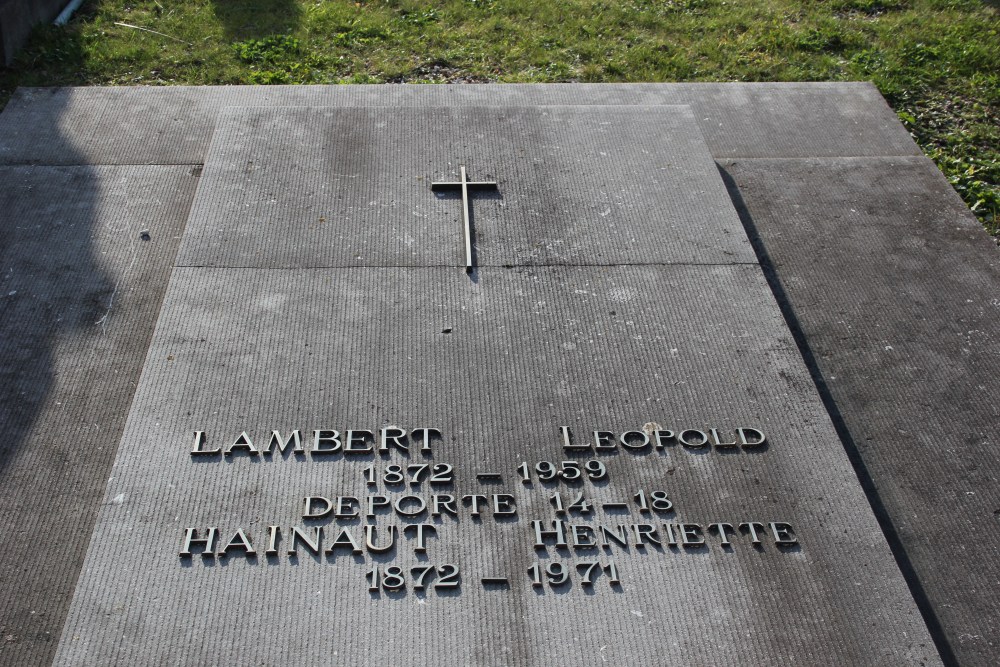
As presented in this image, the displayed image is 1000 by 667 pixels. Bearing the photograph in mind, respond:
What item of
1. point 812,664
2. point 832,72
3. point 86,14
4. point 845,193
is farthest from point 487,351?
point 86,14

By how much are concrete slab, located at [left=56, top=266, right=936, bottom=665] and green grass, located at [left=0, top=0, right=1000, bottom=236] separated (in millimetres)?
3787

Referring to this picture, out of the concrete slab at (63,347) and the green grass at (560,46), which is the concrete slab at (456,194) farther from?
the green grass at (560,46)

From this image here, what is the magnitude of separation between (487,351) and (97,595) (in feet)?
7.89

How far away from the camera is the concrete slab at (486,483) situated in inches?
167

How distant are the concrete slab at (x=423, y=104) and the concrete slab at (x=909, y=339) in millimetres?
461

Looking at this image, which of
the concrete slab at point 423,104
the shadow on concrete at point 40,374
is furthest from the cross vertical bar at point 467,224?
the shadow on concrete at point 40,374

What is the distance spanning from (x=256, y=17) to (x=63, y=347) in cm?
525

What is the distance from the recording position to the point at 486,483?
4.86m

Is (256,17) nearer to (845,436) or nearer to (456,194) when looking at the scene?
(456,194)

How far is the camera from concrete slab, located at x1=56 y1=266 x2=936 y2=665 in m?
4.24

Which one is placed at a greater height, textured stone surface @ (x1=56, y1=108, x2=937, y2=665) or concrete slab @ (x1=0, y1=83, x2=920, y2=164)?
concrete slab @ (x1=0, y1=83, x2=920, y2=164)

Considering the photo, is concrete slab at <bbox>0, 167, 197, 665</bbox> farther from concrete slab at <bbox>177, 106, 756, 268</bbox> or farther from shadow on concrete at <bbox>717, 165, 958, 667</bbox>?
shadow on concrete at <bbox>717, 165, 958, 667</bbox>

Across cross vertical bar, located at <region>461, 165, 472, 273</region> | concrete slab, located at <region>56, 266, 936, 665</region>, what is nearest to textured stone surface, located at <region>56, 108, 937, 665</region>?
concrete slab, located at <region>56, 266, 936, 665</region>

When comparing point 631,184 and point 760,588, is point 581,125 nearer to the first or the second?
point 631,184
